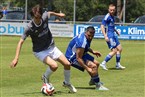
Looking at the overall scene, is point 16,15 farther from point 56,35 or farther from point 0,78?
point 0,78

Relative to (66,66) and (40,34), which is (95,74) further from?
(40,34)

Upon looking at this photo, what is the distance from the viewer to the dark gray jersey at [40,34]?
10.2 m

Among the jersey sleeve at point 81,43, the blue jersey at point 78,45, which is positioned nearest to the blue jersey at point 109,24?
the blue jersey at point 78,45

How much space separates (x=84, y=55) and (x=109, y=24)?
5263 mm

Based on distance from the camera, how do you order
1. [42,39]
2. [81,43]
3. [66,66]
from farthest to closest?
1. [81,43]
2. [66,66]
3. [42,39]

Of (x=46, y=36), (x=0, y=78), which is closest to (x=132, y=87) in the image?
(x=46, y=36)

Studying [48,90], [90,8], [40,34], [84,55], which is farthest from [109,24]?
[90,8]

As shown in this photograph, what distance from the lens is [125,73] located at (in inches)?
604

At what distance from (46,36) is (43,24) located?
0.96 feet

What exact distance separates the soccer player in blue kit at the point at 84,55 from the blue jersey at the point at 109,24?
16.7 feet

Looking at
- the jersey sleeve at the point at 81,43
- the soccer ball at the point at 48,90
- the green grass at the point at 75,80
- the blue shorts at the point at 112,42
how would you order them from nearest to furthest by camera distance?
the soccer ball at the point at 48,90 < the green grass at the point at 75,80 < the jersey sleeve at the point at 81,43 < the blue shorts at the point at 112,42

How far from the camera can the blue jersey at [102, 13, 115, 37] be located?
54.2 ft

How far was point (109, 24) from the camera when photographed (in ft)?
54.5

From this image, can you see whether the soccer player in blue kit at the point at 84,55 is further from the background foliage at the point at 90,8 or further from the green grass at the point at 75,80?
the background foliage at the point at 90,8
